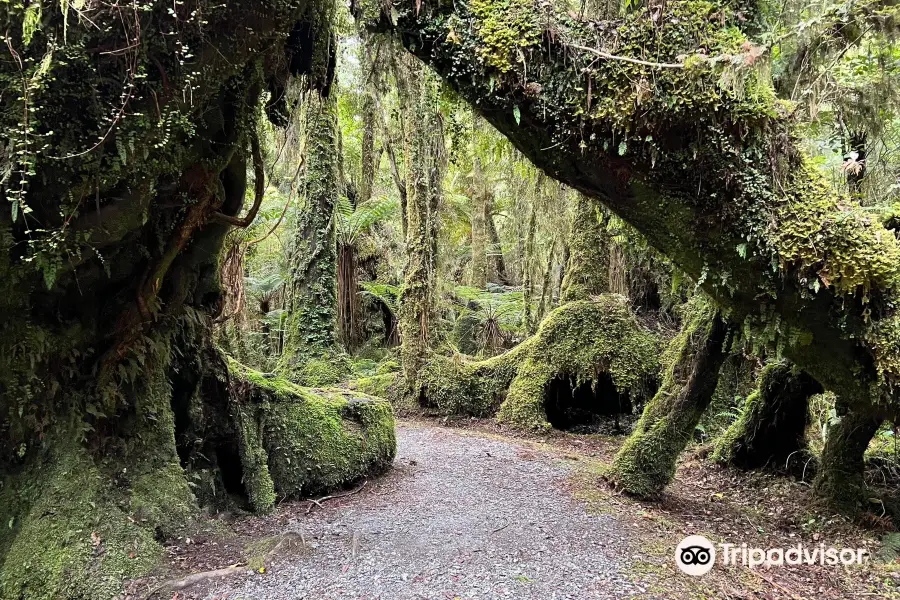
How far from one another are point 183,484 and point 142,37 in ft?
12.4

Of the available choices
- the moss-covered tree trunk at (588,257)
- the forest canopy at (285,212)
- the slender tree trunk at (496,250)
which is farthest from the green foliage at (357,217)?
the slender tree trunk at (496,250)

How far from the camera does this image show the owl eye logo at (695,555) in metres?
4.12

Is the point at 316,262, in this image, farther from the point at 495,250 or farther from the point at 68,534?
the point at 495,250

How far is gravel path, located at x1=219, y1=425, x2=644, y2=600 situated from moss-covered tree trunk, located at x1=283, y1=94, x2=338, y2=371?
262 inches

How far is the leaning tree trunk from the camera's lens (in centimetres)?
306

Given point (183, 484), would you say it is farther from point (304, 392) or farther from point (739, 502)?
point (739, 502)

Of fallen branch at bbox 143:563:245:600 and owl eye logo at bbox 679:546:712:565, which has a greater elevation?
fallen branch at bbox 143:563:245:600

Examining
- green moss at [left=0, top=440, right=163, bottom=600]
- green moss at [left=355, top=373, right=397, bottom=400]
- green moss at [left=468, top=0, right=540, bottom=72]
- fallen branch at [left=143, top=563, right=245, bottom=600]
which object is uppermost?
green moss at [left=468, top=0, right=540, bottom=72]

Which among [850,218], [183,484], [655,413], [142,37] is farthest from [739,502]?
[142,37]

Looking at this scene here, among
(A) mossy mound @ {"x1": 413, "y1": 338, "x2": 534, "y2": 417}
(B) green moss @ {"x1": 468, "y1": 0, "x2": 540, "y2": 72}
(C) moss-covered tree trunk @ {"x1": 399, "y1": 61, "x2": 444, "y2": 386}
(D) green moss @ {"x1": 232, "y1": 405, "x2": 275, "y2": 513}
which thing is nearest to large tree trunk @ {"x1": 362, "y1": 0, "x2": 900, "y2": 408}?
(B) green moss @ {"x1": 468, "y1": 0, "x2": 540, "y2": 72}

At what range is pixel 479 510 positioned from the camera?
5602 mm

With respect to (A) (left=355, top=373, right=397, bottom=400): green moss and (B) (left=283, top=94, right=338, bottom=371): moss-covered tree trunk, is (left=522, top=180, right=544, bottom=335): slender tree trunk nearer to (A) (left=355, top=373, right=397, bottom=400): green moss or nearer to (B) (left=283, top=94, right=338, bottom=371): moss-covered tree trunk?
(A) (left=355, top=373, right=397, bottom=400): green moss

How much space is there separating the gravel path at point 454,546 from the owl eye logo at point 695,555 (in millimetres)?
454

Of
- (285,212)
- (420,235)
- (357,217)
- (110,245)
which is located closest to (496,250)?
(357,217)
